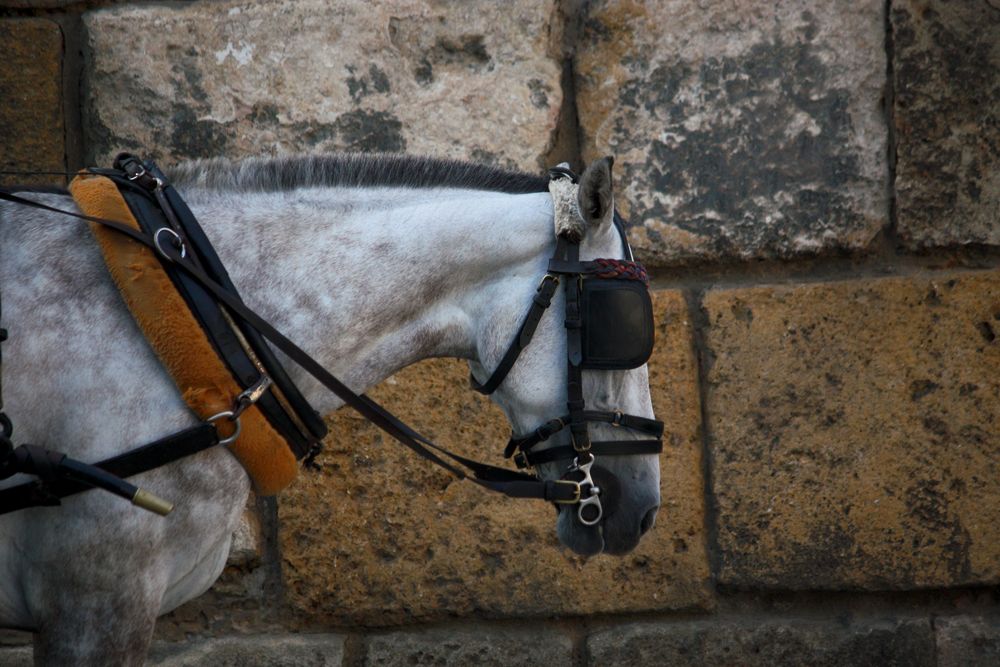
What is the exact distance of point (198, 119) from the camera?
274 cm

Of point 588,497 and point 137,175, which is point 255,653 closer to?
point 588,497

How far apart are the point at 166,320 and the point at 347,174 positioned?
0.47 meters

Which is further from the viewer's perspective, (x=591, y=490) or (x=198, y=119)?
(x=198, y=119)

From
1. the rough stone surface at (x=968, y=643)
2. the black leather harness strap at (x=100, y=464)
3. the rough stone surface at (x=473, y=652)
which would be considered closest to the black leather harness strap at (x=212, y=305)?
the black leather harness strap at (x=100, y=464)

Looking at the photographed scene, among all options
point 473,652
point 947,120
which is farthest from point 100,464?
point 947,120

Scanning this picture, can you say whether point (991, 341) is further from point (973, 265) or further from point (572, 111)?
point (572, 111)

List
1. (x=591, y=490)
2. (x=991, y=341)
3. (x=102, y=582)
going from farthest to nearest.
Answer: (x=991, y=341) → (x=591, y=490) → (x=102, y=582)

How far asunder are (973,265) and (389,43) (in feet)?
5.82

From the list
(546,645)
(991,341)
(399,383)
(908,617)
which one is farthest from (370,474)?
(991,341)

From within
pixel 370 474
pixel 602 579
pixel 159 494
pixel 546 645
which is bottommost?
pixel 546 645

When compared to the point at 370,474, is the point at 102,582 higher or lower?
higher

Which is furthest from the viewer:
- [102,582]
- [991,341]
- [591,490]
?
[991,341]

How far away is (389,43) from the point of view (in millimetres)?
2758

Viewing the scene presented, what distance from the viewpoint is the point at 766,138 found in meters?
2.74
